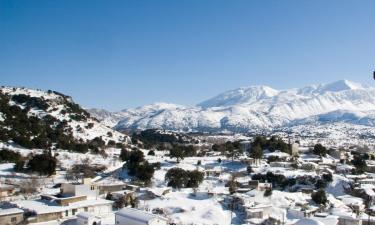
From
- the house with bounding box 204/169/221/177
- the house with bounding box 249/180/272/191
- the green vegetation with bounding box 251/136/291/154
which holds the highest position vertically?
the green vegetation with bounding box 251/136/291/154

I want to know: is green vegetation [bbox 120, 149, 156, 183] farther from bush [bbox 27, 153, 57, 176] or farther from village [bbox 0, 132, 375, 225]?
bush [bbox 27, 153, 57, 176]

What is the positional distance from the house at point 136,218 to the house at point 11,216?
7.86 m

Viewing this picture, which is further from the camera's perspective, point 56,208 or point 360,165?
point 360,165

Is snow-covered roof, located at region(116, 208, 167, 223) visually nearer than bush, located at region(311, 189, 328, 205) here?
Yes

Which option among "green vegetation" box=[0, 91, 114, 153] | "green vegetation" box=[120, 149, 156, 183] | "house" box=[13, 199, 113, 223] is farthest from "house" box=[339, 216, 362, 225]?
"green vegetation" box=[0, 91, 114, 153]

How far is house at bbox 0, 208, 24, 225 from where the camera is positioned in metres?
34.7

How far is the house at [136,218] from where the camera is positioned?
32625mm

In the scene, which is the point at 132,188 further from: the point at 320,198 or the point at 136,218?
the point at 320,198

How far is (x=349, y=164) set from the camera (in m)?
67.9

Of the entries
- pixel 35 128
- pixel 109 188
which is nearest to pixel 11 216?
pixel 109 188

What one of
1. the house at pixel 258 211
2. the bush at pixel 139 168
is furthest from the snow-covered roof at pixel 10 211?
the house at pixel 258 211

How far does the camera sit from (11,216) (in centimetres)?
3516

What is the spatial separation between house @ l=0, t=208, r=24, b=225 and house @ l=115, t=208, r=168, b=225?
7.86m

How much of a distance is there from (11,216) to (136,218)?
10254mm
